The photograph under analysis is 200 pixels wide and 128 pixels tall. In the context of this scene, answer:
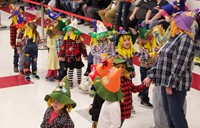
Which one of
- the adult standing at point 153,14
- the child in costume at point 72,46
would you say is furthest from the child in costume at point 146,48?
the adult standing at point 153,14

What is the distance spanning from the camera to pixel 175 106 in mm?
4656

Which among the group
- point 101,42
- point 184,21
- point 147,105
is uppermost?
point 184,21

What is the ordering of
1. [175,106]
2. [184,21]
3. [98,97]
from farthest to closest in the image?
[175,106], [184,21], [98,97]

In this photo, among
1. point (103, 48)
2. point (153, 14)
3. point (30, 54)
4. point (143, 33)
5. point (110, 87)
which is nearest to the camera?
point (110, 87)

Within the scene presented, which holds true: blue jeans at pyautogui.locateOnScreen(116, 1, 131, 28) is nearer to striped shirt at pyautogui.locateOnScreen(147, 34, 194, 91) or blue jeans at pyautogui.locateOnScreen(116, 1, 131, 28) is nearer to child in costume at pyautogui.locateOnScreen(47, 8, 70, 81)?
child in costume at pyautogui.locateOnScreen(47, 8, 70, 81)

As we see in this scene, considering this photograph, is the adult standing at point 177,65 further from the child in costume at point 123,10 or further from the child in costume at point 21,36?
the child in costume at point 123,10

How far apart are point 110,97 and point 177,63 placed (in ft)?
2.93

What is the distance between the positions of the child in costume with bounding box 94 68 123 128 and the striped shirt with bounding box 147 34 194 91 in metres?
0.74

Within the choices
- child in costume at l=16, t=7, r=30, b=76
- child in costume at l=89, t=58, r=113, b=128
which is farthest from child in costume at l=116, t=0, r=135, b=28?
child in costume at l=89, t=58, r=113, b=128

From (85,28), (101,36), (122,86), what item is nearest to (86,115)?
(101,36)

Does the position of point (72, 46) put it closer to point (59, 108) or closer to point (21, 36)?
point (21, 36)

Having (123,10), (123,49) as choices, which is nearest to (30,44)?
(123,49)

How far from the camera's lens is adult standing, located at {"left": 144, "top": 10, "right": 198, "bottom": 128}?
4438mm

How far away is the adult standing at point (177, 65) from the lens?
14.6ft
